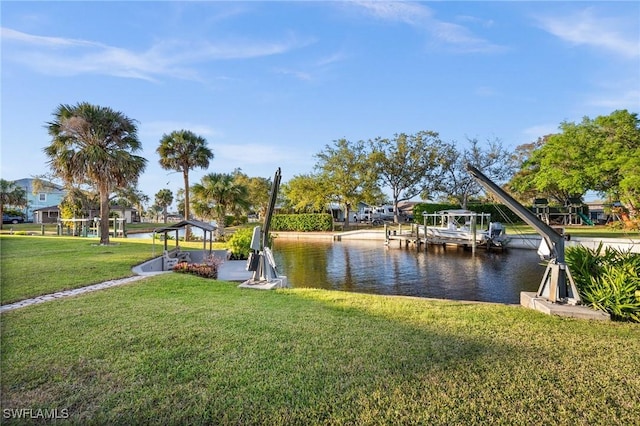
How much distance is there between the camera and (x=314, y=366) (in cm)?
309

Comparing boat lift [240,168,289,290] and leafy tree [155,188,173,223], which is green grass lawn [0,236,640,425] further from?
leafy tree [155,188,173,223]

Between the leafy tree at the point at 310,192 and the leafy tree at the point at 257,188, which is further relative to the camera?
the leafy tree at the point at 257,188

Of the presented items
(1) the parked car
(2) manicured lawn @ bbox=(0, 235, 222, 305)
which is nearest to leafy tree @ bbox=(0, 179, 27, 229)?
(1) the parked car

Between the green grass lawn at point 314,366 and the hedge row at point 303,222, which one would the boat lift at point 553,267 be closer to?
the green grass lawn at point 314,366

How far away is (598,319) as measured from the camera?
4.87 m

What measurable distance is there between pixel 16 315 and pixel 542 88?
23315 millimetres

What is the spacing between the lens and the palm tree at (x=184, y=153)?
22141 millimetres

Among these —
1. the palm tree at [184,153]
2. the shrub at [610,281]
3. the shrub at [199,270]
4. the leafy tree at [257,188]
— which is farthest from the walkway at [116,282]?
the leafy tree at [257,188]

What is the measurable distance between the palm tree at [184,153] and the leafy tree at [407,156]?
1936cm

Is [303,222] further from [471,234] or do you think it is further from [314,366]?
[314,366]

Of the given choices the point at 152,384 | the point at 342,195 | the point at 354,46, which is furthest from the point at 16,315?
the point at 342,195

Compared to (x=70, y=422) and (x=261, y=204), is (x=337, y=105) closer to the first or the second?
(x=70, y=422)

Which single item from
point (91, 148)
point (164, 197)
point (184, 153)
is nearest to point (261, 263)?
point (91, 148)

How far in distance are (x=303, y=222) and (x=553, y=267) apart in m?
29.4
